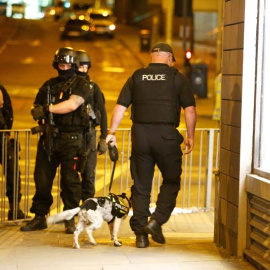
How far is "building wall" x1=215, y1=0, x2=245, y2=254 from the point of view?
22.9ft

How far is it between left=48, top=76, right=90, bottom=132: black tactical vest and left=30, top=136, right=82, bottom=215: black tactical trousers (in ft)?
0.49

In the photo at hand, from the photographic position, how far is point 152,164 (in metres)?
7.51

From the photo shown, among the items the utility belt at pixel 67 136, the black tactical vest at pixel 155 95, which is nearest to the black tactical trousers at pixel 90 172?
the utility belt at pixel 67 136

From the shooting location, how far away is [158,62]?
749 centimetres

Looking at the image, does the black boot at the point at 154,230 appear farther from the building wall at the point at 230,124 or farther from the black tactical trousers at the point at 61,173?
the black tactical trousers at the point at 61,173

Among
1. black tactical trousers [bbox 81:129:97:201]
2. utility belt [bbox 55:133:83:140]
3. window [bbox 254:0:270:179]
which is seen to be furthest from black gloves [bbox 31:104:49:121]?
window [bbox 254:0:270:179]

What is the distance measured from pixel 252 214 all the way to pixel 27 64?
3207 cm

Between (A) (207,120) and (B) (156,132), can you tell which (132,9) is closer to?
(A) (207,120)

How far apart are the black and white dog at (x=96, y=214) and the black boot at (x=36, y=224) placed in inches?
45.0

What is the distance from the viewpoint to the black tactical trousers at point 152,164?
737 centimetres

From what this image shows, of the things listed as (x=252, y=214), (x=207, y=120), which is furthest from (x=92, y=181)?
(x=207, y=120)

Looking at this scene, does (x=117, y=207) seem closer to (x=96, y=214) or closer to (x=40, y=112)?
(x=96, y=214)

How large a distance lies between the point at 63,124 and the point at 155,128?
130 cm

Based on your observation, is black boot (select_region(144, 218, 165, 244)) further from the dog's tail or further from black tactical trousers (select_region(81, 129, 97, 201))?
black tactical trousers (select_region(81, 129, 97, 201))
